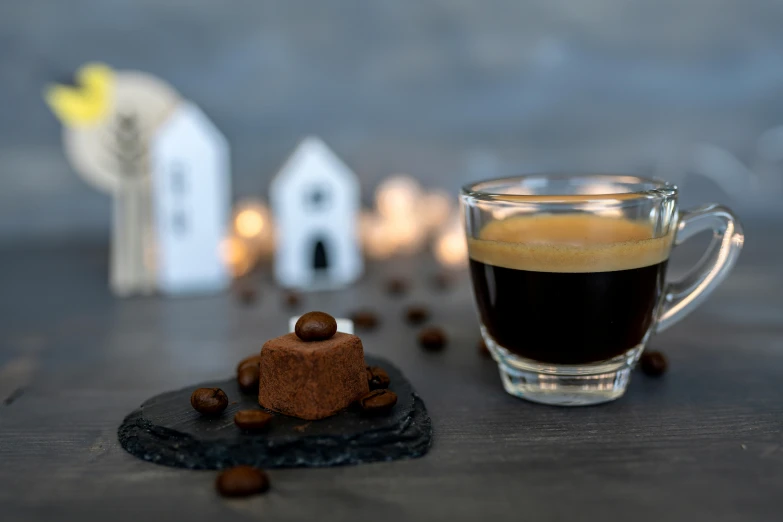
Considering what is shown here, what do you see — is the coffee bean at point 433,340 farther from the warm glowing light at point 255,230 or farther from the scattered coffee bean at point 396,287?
the warm glowing light at point 255,230

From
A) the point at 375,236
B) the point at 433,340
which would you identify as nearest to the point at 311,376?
the point at 433,340

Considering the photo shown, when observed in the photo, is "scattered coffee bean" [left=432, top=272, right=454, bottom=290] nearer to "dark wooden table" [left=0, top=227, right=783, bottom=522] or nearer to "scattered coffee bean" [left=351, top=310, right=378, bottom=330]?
"dark wooden table" [left=0, top=227, right=783, bottom=522]

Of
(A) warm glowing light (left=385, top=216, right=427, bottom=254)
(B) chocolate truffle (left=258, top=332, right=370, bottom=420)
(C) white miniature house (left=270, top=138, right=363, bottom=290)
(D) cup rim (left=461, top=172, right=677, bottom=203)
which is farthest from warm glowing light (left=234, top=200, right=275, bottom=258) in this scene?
(B) chocolate truffle (left=258, top=332, right=370, bottom=420)

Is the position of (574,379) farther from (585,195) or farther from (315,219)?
(315,219)

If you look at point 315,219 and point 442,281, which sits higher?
point 315,219

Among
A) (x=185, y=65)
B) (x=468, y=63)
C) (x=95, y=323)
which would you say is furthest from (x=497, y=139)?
(x=95, y=323)

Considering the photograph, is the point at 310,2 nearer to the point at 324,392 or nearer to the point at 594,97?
the point at 594,97

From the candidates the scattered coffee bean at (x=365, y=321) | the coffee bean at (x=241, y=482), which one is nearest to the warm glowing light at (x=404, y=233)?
the scattered coffee bean at (x=365, y=321)
